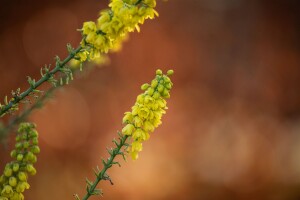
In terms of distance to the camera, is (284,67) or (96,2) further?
(284,67)

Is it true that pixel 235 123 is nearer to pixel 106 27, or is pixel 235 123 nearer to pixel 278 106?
pixel 278 106

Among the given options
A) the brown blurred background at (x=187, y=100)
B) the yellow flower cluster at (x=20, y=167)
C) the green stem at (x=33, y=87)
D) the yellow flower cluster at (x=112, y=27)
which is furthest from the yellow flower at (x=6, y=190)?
the brown blurred background at (x=187, y=100)

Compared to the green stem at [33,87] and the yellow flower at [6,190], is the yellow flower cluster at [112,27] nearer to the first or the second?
the green stem at [33,87]

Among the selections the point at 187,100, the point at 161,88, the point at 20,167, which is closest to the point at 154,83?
the point at 161,88

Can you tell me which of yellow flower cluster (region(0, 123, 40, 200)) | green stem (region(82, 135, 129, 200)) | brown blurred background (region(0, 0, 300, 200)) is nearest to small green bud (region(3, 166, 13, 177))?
yellow flower cluster (region(0, 123, 40, 200))

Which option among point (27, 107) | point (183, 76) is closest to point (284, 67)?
point (183, 76)

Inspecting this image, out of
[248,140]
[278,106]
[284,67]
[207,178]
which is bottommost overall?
[207,178]

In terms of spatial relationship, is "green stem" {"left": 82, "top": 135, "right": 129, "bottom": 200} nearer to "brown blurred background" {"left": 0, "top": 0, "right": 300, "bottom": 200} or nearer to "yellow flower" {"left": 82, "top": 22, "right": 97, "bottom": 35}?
"yellow flower" {"left": 82, "top": 22, "right": 97, "bottom": 35}
